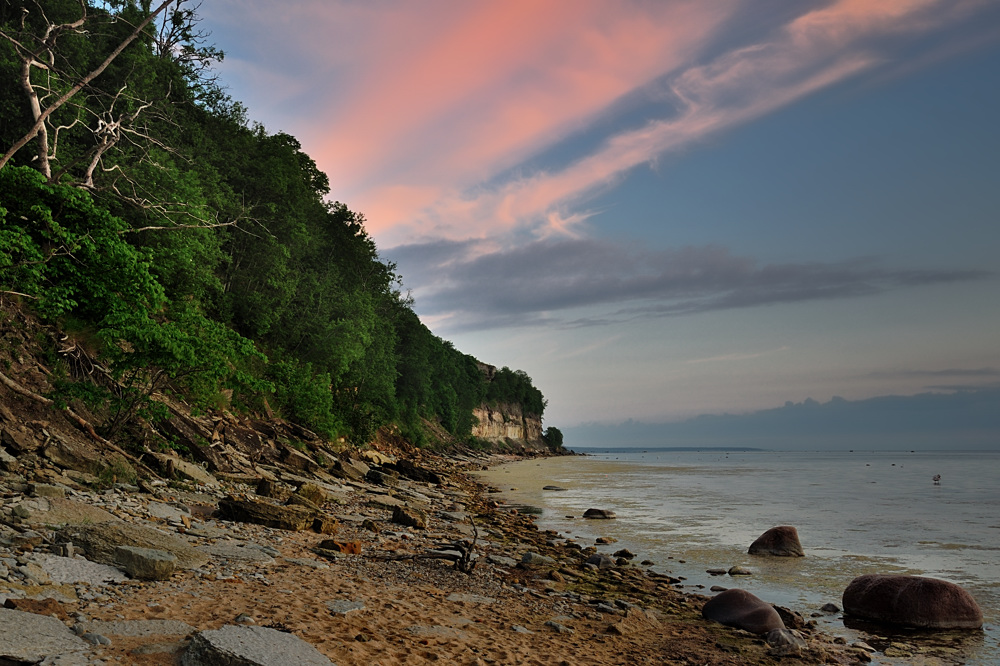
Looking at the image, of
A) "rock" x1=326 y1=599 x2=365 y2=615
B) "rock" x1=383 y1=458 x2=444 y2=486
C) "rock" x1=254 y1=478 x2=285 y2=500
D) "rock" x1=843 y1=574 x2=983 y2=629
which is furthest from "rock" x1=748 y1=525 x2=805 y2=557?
"rock" x1=383 y1=458 x2=444 y2=486

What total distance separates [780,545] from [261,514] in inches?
522

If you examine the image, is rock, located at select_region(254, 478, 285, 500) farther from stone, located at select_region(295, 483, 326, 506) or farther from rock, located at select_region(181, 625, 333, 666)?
rock, located at select_region(181, 625, 333, 666)

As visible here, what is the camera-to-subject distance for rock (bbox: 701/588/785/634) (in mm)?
9008

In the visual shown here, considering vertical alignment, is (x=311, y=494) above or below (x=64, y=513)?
below

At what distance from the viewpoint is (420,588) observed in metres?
8.93

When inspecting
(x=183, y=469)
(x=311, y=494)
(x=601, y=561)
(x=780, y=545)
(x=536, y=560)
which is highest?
(x=183, y=469)

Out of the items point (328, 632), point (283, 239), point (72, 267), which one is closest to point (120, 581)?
point (328, 632)

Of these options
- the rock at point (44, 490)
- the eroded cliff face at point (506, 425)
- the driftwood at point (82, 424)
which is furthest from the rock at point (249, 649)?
the eroded cliff face at point (506, 425)

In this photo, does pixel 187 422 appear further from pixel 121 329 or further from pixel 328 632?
pixel 328 632

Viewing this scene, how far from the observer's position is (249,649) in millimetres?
5051

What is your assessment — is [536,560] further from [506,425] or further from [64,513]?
[506,425]

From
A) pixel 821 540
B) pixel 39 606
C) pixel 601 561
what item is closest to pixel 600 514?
pixel 821 540

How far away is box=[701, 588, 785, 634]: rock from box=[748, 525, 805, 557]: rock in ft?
22.6

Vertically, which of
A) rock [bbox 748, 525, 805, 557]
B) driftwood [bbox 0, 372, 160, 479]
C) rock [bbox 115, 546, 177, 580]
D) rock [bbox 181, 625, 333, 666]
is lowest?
rock [bbox 748, 525, 805, 557]
